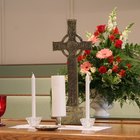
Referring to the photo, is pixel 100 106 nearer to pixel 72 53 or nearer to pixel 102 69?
pixel 102 69

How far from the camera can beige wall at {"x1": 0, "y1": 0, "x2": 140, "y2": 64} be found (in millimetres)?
5242

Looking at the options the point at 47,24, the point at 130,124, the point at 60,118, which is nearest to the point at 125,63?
the point at 130,124

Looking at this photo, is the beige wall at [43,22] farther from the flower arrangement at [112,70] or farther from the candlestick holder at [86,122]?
the candlestick holder at [86,122]

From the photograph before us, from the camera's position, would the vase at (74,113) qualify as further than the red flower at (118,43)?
No

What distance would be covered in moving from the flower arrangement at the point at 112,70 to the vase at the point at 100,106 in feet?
0.08

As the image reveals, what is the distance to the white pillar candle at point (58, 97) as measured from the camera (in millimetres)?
1799

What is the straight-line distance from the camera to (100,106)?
8.05 ft

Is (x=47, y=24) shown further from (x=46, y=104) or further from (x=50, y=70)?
(x=46, y=104)

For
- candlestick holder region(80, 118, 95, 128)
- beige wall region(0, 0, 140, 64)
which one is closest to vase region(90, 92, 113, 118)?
candlestick holder region(80, 118, 95, 128)

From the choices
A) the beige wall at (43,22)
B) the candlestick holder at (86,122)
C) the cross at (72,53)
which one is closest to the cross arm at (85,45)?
the cross at (72,53)

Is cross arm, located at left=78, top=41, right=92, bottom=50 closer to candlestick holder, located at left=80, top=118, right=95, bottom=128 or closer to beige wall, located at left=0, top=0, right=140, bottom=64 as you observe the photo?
candlestick holder, located at left=80, top=118, right=95, bottom=128

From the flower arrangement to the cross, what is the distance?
0.40 m

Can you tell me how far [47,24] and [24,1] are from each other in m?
0.43

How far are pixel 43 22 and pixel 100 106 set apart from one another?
3.12 meters
